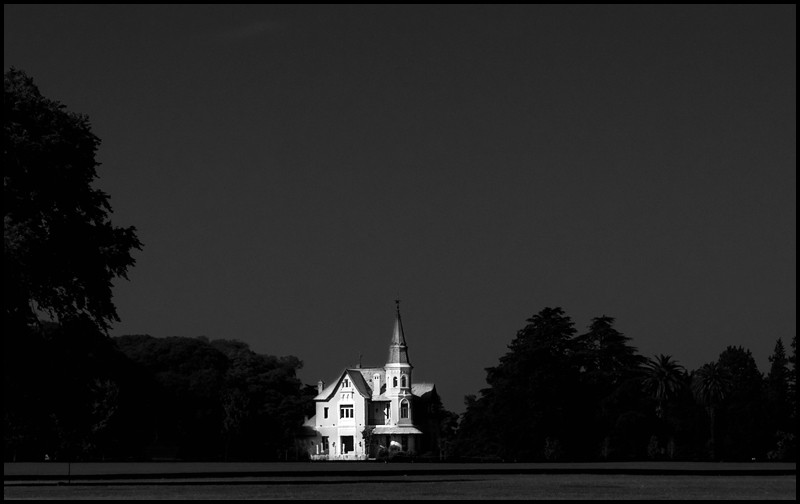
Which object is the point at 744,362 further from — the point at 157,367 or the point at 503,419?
the point at 157,367

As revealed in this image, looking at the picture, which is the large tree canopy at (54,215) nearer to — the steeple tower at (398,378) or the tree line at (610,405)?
the tree line at (610,405)

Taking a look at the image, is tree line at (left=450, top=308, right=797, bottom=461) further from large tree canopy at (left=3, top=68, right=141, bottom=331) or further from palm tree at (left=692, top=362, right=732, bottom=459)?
large tree canopy at (left=3, top=68, right=141, bottom=331)

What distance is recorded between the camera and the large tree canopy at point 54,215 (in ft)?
118

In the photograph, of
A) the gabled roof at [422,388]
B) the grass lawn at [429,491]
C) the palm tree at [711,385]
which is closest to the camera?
the grass lawn at [429,491]

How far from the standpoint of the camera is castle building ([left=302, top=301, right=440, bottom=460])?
155875 mm

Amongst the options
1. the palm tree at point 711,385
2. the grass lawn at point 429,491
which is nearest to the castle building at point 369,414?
the palm tree at point 711,385

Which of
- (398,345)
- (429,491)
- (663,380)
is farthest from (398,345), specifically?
(429,491)

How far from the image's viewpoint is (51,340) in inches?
1534

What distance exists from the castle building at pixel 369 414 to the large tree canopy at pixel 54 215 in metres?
117

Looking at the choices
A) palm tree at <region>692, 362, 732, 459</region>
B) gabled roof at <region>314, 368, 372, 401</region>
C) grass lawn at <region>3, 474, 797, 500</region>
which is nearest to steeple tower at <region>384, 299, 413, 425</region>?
gabled roof at <region>314, 368, 372, 401</region>

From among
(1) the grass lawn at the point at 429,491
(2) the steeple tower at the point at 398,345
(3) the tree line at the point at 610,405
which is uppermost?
(2) the steeple tower at the point at 398,345

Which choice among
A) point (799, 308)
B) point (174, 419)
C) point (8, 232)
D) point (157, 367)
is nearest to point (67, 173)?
point (8, 232)

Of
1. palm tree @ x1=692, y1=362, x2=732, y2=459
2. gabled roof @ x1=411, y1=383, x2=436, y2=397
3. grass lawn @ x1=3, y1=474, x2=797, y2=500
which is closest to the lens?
grass lawn @ x1=3, y1=474, x2=797, y2=500

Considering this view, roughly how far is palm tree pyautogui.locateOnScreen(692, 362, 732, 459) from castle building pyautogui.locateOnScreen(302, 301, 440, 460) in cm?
3543
